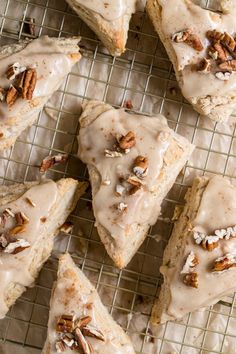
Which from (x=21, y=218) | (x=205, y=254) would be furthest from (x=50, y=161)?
(x=205, y=254)

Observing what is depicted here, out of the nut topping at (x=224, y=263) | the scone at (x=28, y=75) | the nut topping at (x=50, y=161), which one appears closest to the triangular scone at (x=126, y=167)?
the nut topping at (x=50, y=161)

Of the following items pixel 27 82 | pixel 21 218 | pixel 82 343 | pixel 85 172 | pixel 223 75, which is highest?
pixel 223 75

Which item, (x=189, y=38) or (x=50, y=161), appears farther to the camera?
(x=50, y=161)

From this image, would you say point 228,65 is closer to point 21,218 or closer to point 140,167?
point 140,167

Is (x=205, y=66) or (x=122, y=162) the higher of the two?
(x=205, y=66)

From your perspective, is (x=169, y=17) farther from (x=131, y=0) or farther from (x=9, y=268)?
(x=9, y=268)

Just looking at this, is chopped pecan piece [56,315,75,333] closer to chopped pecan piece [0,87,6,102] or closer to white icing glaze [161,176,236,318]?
white icing glaze [161,176,236,318]
